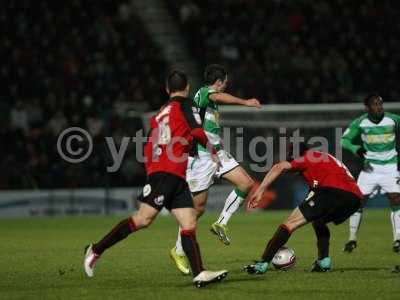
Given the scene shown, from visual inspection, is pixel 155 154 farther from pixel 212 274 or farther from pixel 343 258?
pixel 343 258

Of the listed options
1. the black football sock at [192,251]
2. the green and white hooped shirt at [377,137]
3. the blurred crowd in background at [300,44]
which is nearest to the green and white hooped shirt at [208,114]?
the green and white hooped shirt at [377,137]

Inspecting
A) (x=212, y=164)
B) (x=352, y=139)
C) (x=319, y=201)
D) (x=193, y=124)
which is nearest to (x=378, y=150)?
(x=352, y=139)

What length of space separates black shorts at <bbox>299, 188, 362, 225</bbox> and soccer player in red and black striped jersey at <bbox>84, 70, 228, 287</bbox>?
4.67ft

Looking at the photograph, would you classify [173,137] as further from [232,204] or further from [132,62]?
[132,62]

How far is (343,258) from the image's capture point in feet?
40.4

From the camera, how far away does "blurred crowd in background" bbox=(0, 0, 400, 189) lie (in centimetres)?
2330

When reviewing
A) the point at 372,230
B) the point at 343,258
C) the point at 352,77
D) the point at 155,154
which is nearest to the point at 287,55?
the point at 352,77

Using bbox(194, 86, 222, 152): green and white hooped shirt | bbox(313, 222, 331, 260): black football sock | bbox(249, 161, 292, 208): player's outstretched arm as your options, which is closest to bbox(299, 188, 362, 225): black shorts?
bbox(313, 222, 331, 260): black football sock

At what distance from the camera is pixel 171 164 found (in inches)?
372

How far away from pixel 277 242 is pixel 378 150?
449cm

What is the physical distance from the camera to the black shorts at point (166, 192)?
9.38 meters

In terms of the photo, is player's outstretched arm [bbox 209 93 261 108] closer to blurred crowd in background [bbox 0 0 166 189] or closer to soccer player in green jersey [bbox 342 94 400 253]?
soccer player in green jersey [bbox 342 94 400 253]

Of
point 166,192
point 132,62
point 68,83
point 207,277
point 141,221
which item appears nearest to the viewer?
point 207,277

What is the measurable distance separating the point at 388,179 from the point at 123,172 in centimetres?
1036
